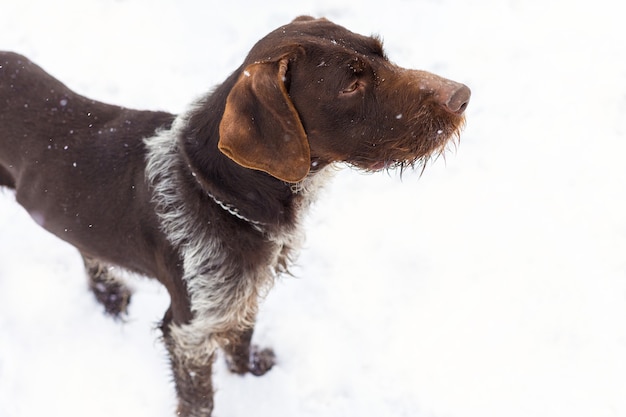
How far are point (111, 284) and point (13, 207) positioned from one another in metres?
1.19

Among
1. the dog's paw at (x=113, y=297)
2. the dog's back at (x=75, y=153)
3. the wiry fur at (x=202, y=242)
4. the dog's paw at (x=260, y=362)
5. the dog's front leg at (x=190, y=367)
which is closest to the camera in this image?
the wiry fur at (x=202, y=242)

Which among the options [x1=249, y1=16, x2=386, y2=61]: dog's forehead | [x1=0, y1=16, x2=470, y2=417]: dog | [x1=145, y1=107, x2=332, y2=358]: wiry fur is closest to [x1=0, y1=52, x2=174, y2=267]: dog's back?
[x1=0, y1=16, x2=470, y2=417]: dog

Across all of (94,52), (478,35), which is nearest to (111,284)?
(94,52)

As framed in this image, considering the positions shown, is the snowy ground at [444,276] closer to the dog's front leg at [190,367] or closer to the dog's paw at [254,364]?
the dog's paw at [254,364]

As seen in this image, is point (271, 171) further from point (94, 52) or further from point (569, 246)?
point (94, 52)

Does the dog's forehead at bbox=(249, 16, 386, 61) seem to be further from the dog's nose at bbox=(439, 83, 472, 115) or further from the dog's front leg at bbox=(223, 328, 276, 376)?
the dog's front leg at bbox=(223, 328, 276, 376)

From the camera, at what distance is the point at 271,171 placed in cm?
258

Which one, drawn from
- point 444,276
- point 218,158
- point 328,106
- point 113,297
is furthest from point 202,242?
point 444,276

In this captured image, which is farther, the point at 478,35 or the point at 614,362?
the point at 478,35

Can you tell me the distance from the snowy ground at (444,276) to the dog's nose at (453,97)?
207 cm

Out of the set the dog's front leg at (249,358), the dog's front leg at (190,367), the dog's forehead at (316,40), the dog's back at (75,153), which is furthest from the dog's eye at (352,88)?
the dog's front leg at (249,358)

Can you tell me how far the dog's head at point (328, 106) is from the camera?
2.52 m

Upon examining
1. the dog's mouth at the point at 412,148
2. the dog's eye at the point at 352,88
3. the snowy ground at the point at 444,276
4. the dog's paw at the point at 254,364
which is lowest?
the dog's paw at the point at 254,364

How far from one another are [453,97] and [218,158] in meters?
1.09
